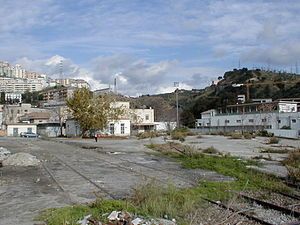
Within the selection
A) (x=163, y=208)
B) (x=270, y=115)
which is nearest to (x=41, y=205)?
(x=163, y=208)

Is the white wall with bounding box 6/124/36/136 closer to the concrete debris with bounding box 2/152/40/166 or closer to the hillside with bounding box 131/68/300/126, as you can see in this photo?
the hillside with bounding box 131/68/300/126

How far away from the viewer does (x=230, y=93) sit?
407 feet

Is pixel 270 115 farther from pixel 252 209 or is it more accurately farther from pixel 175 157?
pixel 252 209

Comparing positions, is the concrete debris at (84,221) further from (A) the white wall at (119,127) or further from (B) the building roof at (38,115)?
(B) the building roof at (38,115)

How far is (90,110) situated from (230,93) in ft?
220

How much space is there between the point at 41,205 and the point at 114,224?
427 cm

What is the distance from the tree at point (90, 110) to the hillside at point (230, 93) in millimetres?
39030

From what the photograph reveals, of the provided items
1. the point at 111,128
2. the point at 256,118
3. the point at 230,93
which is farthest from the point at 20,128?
the point at 230,93

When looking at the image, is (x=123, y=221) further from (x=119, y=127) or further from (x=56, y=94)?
(x=56, y=94)

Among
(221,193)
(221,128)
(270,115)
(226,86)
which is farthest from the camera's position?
(226,86)

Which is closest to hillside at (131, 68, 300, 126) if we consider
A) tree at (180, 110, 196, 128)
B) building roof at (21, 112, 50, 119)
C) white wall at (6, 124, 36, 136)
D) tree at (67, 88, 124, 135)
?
tree at (180, 110, 196, 128)

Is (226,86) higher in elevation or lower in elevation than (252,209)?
higher

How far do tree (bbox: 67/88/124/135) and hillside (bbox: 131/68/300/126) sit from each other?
39030 millimetres

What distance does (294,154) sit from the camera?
23875 mm
